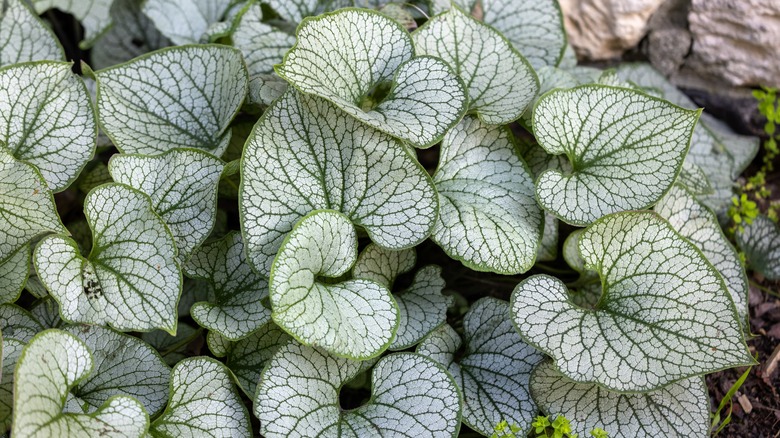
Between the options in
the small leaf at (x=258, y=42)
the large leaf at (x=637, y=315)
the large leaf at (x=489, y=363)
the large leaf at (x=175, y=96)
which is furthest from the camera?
the small leaf at (x=258, y=42)

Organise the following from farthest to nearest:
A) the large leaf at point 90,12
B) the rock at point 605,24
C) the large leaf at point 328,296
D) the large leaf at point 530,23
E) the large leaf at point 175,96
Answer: the rock at point 605,24 < the large leaf at point 90,12 < the large leaf at point 530,23 < the large leaf at point 175,96 < the large leaf at point 328,296

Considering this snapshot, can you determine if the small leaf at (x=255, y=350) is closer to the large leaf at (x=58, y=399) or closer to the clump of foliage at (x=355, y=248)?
the clump of foliage at (x=355, y=248)

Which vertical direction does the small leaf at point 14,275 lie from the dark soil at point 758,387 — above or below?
above

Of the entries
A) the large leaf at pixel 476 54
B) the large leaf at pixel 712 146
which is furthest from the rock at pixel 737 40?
the large leaf at pixel 476 54

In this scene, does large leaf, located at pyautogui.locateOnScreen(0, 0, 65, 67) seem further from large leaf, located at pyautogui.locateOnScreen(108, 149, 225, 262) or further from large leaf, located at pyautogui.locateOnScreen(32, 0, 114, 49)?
large leaf, located at pyautogui.locateOnScreen(108, 149, 225, 262)

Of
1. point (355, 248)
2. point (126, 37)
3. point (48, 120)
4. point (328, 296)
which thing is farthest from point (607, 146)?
point (126, 37)

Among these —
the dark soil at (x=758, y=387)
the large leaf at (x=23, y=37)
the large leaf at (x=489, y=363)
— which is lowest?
the dark soil at (x=758, y=387)

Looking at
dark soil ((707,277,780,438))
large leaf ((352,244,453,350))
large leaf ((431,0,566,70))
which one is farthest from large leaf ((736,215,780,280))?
large leaf ((352,244,453,350))

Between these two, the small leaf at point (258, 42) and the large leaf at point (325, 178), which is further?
the small leaf at point (258, 42)
